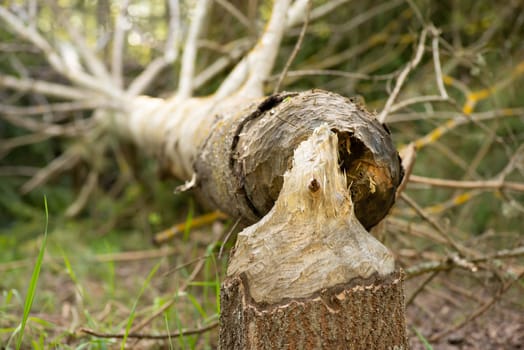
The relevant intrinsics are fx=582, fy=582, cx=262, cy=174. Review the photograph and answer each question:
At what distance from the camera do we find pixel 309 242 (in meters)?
1.08

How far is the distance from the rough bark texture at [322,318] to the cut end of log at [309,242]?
18mm

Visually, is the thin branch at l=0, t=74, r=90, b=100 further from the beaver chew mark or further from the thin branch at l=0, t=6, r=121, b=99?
the beaver chew mark

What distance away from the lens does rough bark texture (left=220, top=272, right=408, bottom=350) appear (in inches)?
39.4

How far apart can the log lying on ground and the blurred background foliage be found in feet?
3.87

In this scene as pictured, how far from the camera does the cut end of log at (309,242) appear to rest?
103cm

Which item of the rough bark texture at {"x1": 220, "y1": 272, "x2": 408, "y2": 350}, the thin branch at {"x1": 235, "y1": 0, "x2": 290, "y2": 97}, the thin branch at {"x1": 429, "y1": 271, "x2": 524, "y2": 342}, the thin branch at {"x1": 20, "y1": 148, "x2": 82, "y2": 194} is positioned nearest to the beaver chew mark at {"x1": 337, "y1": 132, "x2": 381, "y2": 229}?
the rough bark texture at {"x1": 220, "y1": 272, "x2": 408, "y2": 350}

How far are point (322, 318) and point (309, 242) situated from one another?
0.14m

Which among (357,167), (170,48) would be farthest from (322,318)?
(170,48)

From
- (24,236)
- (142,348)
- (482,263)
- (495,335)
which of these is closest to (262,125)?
(142,348)

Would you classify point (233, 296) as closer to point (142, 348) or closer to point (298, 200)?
point (298, 200)

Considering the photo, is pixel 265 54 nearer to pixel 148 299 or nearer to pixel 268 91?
pixel 268 91

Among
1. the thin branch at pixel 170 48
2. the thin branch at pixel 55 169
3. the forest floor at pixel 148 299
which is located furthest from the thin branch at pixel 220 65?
the thin branch at pixel 55 169

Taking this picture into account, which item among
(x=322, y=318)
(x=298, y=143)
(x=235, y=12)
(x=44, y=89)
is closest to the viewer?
(x=322, y=318)

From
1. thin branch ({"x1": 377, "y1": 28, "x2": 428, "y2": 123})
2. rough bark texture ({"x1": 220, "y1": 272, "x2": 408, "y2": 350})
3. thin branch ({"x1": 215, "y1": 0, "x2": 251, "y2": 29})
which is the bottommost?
rough bark texture ({"x1": 220, "y1": 272, "x2": 408, "y2": 350})
